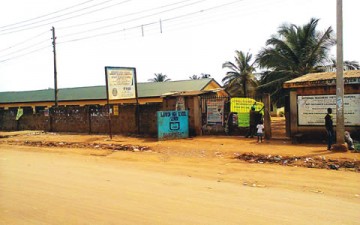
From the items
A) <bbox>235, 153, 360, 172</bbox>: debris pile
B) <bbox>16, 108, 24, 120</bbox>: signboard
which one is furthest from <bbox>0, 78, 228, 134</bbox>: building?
<bbox>235, 153, 360, 172</bbox>: debris pile

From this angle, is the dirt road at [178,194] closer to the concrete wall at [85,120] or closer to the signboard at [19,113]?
the concrete wall at [85,120]

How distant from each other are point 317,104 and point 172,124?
24.4 feet

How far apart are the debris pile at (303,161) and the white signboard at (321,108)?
387 centimetres

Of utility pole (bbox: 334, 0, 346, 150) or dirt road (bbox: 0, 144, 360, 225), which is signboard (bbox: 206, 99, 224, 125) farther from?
dirt road (bbox: 0, 144, 360, 225)

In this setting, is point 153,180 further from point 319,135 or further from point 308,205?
point 319,135

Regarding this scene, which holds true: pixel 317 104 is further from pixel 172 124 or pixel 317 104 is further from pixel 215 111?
pixel 172 124

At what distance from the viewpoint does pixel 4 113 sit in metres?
32.2

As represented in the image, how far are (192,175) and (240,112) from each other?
393 inches

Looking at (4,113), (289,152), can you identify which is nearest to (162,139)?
(289,152)

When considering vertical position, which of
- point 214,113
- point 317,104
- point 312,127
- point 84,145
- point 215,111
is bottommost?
point 84,145

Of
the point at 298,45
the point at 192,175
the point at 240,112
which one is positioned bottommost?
the point at 192,175

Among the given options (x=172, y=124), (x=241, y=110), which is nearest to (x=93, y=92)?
(x=172, y=124)

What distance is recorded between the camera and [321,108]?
48.8 ft

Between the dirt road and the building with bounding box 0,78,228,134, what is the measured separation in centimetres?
984
